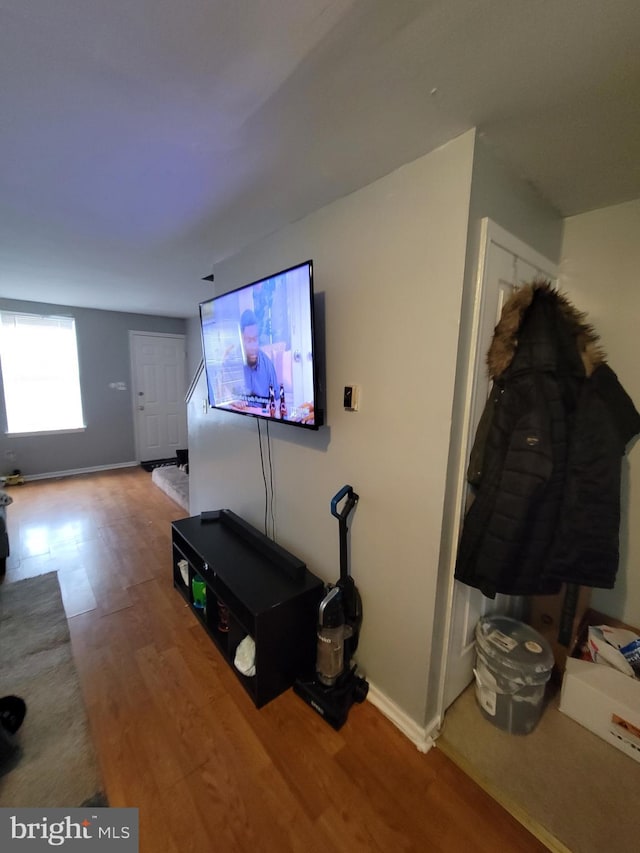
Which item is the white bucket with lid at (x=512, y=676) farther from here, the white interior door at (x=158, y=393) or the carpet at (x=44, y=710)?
the white interior door at (x=158, y=393)

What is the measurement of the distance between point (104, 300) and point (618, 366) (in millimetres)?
4871

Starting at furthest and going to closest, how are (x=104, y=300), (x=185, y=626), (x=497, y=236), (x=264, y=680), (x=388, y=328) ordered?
1. (x=104, y=300)
2. (x=185, y=626)
3. (x=264, y=680)
4. (x=388, y=328)
5. (x=497, y=236)

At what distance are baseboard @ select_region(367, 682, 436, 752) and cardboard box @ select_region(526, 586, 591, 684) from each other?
2.36ft

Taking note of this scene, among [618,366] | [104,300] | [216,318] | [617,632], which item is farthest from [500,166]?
[104,300]

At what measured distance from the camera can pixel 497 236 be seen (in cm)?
113

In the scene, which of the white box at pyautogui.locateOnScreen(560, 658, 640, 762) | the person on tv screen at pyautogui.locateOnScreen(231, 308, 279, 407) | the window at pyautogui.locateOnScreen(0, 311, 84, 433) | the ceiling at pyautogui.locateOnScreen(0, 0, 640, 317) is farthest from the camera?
the window at pyautogui.locateOnScreen(0, 311, 84, 433)

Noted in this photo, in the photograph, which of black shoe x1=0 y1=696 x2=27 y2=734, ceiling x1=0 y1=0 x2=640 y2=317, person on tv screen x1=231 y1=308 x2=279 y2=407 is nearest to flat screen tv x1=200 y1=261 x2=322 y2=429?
person on tv screen x1=231 y1=308 x2=279 y2=407

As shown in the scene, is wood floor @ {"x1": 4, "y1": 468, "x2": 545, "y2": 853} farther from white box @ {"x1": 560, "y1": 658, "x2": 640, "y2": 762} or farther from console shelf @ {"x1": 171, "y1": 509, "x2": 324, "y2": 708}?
white box @ {"x1": 560, "y1": 658, "x2": 640, "y2": 762}

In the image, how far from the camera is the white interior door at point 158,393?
4.98 m

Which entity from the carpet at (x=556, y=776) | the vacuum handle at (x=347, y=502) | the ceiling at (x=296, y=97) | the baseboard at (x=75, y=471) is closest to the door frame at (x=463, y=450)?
the carpet at (x=556, y=776)

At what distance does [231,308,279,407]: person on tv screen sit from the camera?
5.38 ft

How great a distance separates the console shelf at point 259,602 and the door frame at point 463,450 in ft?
1.87

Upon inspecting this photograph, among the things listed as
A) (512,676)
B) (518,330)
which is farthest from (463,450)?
(512,676)

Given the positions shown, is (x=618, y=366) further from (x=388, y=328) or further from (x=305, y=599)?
(x=305, y=599)
